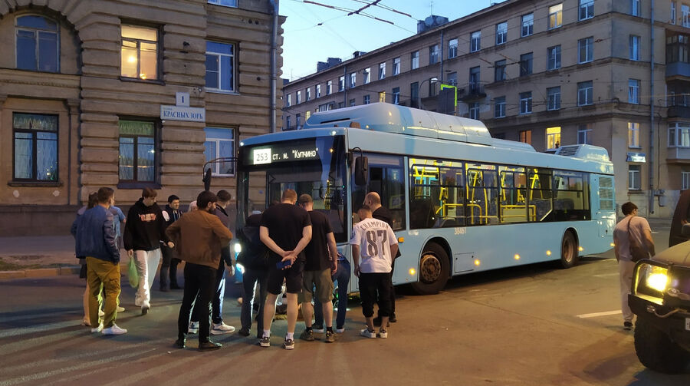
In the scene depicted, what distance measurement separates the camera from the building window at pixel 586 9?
4108cm

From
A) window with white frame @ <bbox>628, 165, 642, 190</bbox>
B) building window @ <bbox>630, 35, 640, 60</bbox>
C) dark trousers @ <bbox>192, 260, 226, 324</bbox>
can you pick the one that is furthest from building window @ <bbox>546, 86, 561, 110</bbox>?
dark trousers @ <bbox>192, 260, 226, 324</bbox>

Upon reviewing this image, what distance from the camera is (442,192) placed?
408 inches

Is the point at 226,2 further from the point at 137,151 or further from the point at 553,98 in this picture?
the point at 553,98

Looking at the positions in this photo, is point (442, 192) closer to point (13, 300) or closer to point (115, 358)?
point (115, 358)

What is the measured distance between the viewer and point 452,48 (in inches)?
2040

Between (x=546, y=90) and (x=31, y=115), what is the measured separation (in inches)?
1426

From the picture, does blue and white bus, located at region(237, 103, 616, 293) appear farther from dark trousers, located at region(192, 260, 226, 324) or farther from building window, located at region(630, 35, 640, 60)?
building window, located at region(630, 35, 640, 60)

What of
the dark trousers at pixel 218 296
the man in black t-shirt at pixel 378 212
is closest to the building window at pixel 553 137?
the man in black t-shirt at pixel 378 212

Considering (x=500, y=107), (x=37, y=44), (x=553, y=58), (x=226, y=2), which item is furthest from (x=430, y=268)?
(x=500, y=107)

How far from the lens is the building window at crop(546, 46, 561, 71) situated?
→ 1713 inches

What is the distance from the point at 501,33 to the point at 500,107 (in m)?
5.98

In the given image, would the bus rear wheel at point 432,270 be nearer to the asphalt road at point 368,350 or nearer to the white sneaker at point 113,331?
the asphalt road at point 368,350

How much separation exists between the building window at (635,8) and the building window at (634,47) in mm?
1629

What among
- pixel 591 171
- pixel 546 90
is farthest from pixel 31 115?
pixel 546 90
